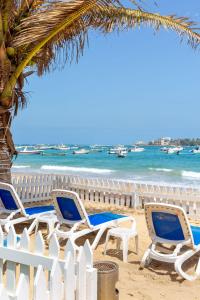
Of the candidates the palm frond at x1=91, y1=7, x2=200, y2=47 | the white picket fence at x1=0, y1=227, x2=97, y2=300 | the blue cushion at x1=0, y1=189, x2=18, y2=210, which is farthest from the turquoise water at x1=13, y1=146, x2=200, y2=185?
the white picket fence at x1=0, y1=227, x2=97, y2=300

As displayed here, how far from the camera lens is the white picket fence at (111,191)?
9.06 m

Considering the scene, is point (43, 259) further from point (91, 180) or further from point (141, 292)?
point (91, 180)

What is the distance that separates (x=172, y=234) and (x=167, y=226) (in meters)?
0.12

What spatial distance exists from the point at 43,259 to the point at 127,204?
7.34m

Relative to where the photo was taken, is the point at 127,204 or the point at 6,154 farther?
the point at 127,204

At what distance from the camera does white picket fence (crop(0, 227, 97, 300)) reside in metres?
2.46

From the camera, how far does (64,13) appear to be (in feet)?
21.7

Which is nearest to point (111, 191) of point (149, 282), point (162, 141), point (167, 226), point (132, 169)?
point (167, 226)

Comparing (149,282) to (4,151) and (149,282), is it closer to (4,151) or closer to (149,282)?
(149,282)

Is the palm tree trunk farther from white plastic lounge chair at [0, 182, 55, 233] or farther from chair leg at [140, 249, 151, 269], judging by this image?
chair leg at [140, 249, 151, 269]

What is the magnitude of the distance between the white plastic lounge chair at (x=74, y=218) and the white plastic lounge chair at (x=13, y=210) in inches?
29.6

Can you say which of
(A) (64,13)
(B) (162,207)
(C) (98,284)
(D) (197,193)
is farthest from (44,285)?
(D) (197,193)

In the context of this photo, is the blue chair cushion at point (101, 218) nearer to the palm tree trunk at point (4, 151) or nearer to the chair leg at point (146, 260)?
the chair leg at point (146, 260)

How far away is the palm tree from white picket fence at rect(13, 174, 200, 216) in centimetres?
323
